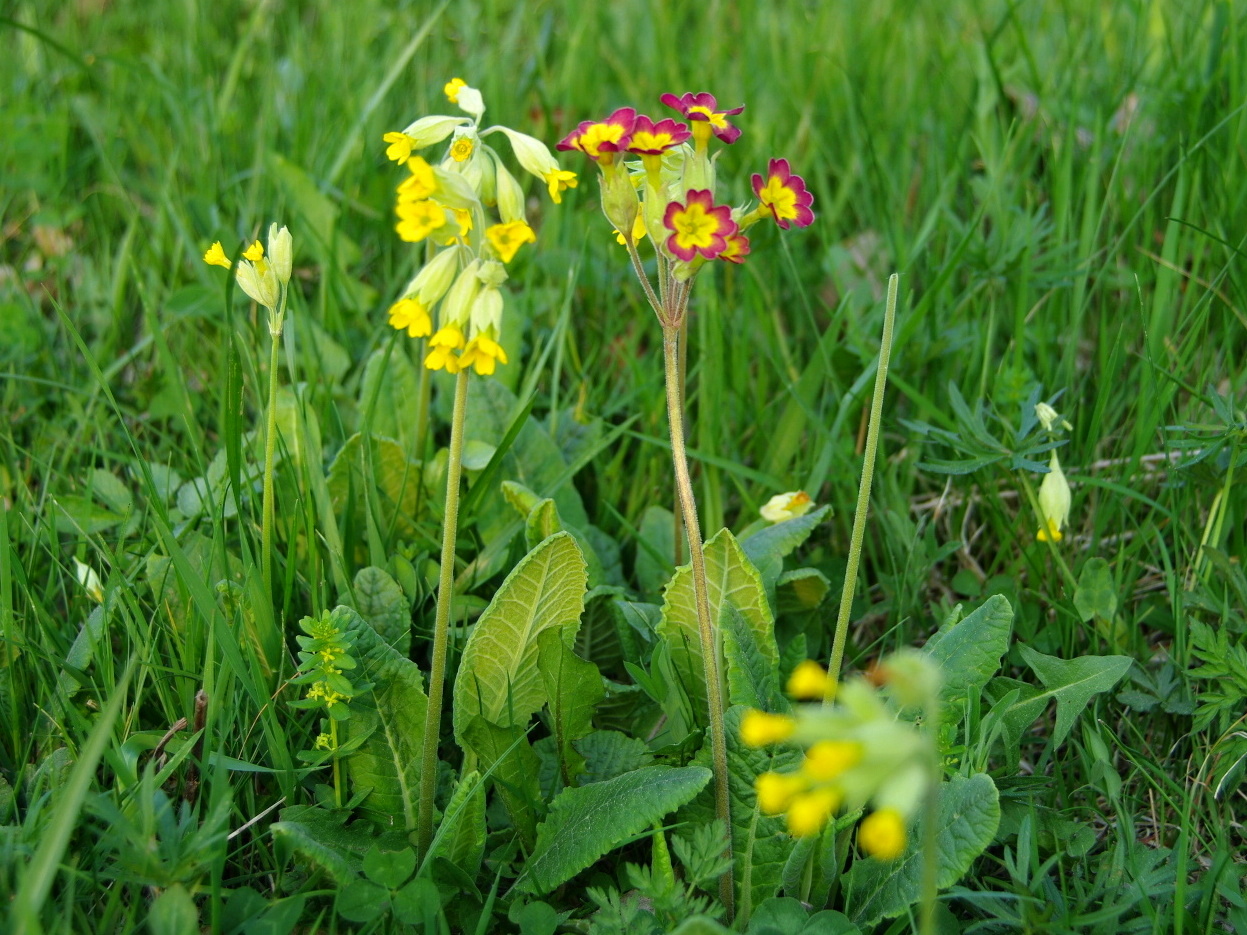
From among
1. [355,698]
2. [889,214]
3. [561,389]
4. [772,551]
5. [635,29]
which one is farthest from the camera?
[635,29]

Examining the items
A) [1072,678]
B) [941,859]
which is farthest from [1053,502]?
[941,859]

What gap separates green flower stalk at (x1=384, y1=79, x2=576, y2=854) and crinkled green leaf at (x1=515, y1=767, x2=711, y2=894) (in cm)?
19

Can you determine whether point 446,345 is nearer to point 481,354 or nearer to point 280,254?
point 481,354

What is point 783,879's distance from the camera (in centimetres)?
168

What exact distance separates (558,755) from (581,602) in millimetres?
265

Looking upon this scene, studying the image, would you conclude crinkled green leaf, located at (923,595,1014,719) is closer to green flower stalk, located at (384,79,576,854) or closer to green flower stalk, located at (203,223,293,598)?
green flower stalk, located at (384,79,576,854)

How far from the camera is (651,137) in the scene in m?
1.47

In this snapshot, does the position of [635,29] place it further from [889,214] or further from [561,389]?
[561,389]

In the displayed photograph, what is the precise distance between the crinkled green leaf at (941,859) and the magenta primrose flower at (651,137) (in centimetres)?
98

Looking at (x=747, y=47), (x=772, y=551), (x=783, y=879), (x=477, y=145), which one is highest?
Answer: (x=477, y=145)

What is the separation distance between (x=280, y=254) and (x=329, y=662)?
668 mm

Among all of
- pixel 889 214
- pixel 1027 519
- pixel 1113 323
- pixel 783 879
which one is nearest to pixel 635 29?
pixel 889 214

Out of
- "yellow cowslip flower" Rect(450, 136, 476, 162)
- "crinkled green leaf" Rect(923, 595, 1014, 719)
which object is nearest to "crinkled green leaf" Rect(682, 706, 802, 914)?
"crinkled green leaf" Rect(923, 595, 1014, 719)

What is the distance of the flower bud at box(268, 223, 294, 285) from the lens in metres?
1.82
